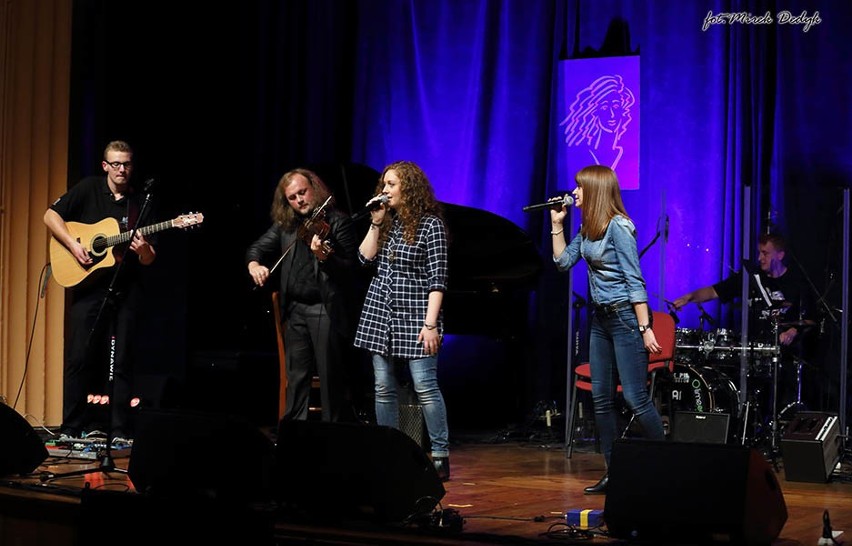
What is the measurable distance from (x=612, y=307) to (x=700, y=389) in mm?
2675

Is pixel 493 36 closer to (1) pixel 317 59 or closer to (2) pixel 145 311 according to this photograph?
(1) pixel 317 59

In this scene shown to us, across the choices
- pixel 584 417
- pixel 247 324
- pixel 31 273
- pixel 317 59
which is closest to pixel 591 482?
pixel 584 417

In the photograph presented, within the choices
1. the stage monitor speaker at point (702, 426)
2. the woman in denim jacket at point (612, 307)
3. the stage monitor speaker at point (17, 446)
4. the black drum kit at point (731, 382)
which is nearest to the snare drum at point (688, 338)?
the black drum kit at point (731, 382)

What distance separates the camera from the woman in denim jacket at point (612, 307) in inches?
187

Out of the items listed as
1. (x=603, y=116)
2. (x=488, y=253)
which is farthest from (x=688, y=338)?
(x=603, y=116)

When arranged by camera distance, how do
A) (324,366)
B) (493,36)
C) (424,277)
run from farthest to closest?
(493,36), (324,366), (424,277)

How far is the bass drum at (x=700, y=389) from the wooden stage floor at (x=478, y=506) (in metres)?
0.70

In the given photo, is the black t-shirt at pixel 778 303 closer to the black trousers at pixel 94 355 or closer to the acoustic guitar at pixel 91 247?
the acoustic guitar at pixel 91 247

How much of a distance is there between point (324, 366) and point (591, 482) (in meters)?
1.50

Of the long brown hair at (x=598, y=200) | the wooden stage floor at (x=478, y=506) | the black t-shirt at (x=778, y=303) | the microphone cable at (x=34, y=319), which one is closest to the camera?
the wooden stage floor at (x=478, y=506)

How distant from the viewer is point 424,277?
514 centimetres

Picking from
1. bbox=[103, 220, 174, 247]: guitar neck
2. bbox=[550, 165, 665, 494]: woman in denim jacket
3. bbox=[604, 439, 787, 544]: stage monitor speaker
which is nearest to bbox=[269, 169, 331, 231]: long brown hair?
bbox=[103, 220, 174, 247]: guitar neck

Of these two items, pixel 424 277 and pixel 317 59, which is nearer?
pixel 424 277

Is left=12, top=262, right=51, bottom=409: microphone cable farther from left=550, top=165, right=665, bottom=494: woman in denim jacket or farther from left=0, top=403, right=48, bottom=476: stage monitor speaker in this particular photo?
left=550, top=165, right=665, bottom=494: woman in denim jacket
